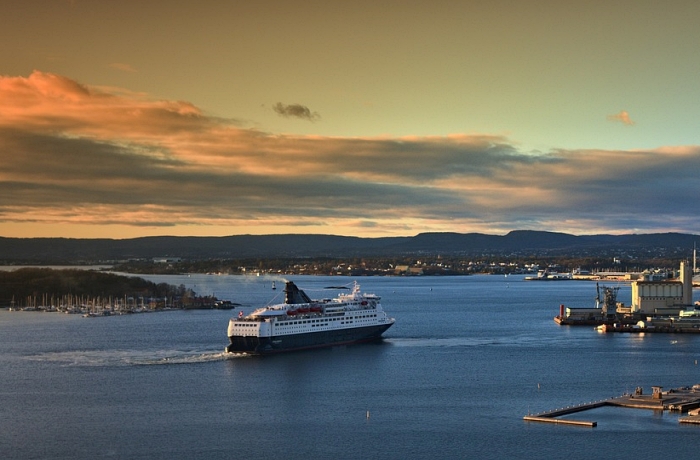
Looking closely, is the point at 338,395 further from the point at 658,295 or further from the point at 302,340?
the point at 658,295

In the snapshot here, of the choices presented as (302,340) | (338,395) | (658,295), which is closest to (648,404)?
(338,395)

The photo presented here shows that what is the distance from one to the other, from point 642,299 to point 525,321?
401 inches

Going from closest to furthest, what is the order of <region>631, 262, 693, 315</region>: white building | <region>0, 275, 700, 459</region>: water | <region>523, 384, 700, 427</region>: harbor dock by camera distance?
<region>0, 275, 700, 459</region>: water → <region>523, 384, 700, 427</region>: harbor dock → <region>631, 262, 693, 315</region>: white building

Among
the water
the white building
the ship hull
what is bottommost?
the water

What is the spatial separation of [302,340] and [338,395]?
1604 centimetres

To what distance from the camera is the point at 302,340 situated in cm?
5719

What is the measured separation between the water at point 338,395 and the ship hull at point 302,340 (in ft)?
3.07

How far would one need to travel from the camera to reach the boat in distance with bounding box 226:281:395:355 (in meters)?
55.1

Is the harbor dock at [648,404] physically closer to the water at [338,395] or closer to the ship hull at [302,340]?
the water at [338,395]

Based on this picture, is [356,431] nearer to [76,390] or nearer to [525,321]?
[76,390]

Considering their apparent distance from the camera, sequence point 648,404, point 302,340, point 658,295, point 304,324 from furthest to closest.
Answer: point 658,295, point 304,324, point 302,340, point 648,404

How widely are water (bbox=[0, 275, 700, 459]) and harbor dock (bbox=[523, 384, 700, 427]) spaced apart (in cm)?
63

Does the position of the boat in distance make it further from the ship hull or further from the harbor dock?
the harbor dock

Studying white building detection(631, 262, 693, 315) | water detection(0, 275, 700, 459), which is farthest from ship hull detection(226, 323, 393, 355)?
white building detection(631, 262, 693, 315)
